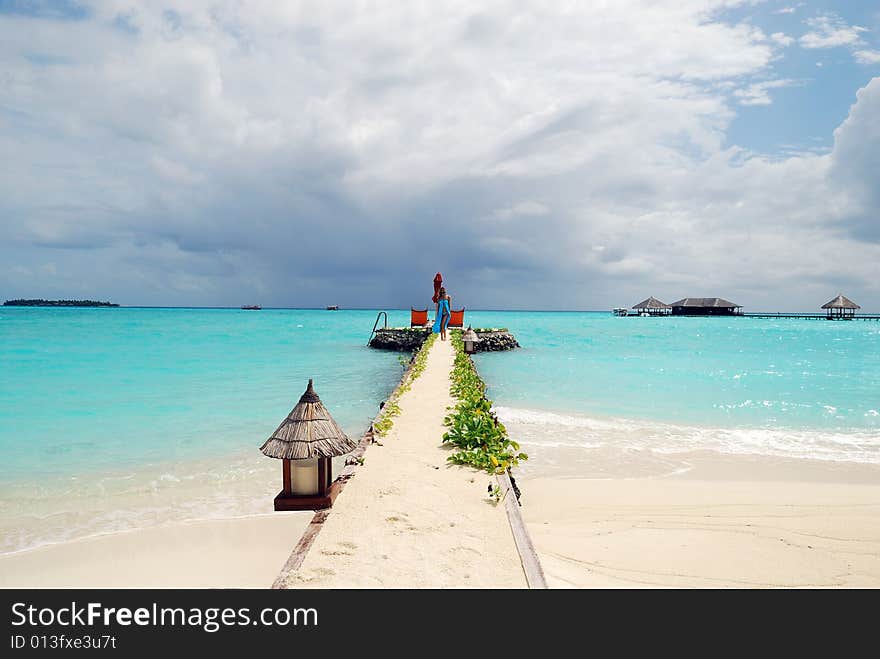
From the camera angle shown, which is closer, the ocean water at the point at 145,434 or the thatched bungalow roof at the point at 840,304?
the ocean water at the point at 145,434

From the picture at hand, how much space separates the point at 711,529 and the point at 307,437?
4.64 meters

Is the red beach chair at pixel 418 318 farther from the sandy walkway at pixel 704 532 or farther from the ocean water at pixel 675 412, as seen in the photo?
the sandy walkway at pixel 704 532

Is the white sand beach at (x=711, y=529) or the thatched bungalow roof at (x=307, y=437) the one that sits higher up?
the thatched bungalow roof at (x=307, y=437)

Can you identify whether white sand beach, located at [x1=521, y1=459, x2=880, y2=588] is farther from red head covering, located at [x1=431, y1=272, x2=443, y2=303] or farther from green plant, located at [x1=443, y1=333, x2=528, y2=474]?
red head covering, located at [x1=431, y1=272, x2=443, y2=303]

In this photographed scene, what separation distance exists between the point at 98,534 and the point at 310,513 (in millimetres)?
2885

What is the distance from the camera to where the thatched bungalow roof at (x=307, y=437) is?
4.22m

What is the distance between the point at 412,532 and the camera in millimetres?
4320

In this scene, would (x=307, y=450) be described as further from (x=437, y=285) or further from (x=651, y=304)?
(x=651, y=304)

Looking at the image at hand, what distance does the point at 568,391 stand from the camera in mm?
15570

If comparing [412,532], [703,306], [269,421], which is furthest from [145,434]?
[703,306]

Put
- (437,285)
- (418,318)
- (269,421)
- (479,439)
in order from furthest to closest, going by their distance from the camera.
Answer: (418,318)
(437,285)
(269,421)
(479,439)

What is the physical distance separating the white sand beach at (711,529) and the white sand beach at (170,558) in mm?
2669

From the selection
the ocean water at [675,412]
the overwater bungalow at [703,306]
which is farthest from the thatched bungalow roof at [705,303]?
the ocean water at [675,412]

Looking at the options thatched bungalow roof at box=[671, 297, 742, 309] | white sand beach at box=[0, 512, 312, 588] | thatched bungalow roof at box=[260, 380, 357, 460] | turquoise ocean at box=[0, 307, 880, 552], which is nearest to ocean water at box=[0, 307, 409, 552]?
turquoise ocean at box=[0, 307, 880, 552]
